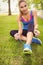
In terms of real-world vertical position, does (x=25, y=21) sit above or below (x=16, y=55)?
above

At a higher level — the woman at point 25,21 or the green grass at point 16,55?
the woman at point 25,21

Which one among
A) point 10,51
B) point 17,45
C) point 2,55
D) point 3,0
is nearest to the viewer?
point 2,55

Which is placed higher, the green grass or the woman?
the woman

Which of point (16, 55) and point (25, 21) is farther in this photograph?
point (25, 21)

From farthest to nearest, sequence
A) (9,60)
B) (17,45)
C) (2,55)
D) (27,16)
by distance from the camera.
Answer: (27,16) < (17,45) < (2,55) < (9,60)

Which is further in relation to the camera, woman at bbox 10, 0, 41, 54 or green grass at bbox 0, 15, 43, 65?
woman at bbox 10, 0, 41, 54

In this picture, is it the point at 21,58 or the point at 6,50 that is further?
the point at 6,50

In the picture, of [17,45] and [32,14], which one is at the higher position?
[32,14]

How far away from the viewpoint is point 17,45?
8.40 feet

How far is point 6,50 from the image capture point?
7.79ft

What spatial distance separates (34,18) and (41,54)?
664 mm

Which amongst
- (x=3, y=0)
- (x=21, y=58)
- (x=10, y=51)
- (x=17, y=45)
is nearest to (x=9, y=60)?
(x=21, y=58)

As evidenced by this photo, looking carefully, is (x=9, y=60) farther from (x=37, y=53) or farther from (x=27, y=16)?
(x=27, y=16)

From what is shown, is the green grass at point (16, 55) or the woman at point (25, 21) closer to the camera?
the green grass at point (16, 55)
